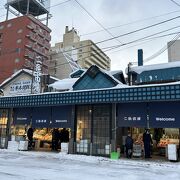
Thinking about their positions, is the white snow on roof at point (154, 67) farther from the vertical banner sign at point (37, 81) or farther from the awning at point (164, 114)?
the vertical banner sign at point (37, 81)

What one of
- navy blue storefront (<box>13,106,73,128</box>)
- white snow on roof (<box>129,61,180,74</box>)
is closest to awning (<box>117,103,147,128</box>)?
navy blue storefront (<box>13,106,73,128</box>)

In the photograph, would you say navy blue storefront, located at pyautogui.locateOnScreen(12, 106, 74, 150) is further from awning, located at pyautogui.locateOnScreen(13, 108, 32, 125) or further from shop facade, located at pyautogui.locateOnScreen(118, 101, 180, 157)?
shop facade, located at pyautogui.locateOnScreen(118, 101, 180, 157)

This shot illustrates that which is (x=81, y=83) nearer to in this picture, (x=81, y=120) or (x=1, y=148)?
(x=81, y=120)

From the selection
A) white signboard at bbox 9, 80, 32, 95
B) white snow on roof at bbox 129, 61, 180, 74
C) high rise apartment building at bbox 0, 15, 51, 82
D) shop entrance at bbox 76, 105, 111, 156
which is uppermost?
high rise apartment building at bbox 0, 15, 51, 82

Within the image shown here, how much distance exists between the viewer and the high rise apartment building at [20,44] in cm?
6713

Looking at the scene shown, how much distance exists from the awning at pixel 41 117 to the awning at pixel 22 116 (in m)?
0.62

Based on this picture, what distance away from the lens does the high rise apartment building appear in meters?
67.1

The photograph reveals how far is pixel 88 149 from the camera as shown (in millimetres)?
19969

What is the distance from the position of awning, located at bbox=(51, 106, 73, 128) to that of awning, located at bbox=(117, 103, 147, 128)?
13.9 ft

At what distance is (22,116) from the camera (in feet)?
79.8

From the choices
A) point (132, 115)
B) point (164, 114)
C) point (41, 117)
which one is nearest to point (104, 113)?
point (132, 115)

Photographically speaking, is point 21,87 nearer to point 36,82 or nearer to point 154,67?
point 36,82

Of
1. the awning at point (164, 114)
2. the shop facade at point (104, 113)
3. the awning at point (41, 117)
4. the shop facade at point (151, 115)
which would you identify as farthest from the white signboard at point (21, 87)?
the awning at point (164, 114)

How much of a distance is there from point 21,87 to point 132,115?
48.7ft
